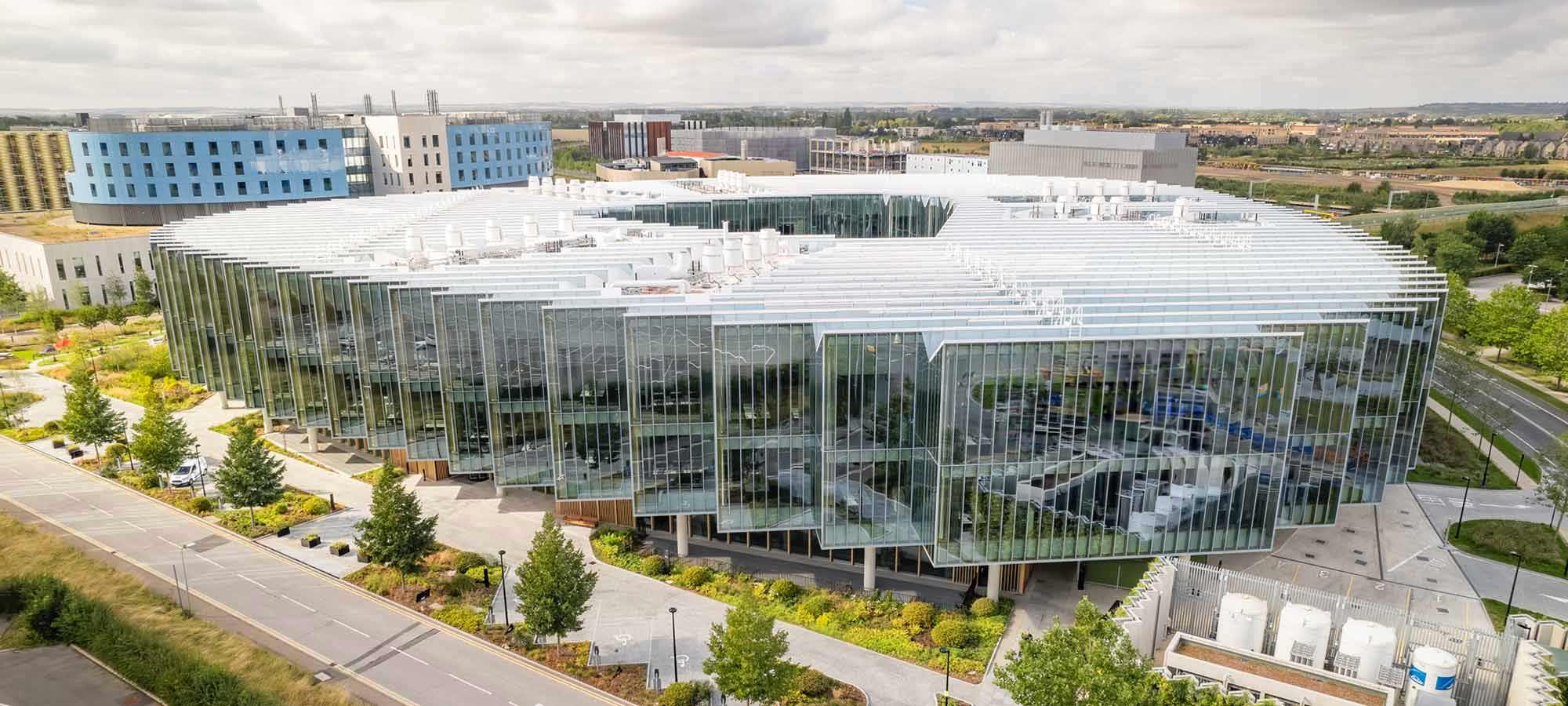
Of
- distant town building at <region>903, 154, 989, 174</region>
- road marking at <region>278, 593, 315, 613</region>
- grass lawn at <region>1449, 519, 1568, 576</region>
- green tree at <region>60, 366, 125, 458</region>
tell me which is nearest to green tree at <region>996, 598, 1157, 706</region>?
grass lawn at <region>1449, 519, 1568, 576</region>

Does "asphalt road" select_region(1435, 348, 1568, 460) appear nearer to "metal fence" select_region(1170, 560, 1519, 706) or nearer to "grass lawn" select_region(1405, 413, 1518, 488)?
"grass lawn" select_region(1405, 413, 1518, 488)

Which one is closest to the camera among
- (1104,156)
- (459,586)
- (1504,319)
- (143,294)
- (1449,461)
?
(459,586)

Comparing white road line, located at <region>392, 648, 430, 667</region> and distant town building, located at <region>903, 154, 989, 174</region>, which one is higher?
distant town building, located at <region>903, 154, 989, 174</region>

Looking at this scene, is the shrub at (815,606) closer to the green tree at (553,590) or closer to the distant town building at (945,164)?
the green tree at (553,590)

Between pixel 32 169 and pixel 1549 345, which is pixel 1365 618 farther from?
pixel 32 169

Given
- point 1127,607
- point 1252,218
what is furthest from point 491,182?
point 1127,607

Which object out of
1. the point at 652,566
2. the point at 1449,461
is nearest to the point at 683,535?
the point at 652,566
